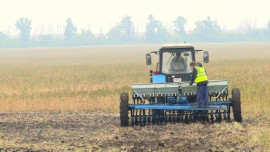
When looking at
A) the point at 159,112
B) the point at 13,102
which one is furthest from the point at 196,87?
the point at 13,102

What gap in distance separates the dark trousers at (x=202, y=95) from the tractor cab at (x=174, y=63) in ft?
5.88

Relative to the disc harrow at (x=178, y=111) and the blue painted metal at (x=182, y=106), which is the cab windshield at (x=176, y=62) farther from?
the blue painted metal at (x=182, y=106)

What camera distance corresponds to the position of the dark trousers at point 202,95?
47.1 feet

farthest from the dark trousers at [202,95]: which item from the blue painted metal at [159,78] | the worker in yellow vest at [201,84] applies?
the blue painted metal at [159,78]

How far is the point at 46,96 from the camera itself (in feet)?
80.4

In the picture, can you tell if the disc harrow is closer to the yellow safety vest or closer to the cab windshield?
the yellow safety vest

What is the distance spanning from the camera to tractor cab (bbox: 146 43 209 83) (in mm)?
16375

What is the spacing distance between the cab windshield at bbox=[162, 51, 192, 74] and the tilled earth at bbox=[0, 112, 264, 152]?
7.52 feet

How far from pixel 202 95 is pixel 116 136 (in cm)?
283

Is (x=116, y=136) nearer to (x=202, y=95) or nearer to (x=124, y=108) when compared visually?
(x=124, y=108)

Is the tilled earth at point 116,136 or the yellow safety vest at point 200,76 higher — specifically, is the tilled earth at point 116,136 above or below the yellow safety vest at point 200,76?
below

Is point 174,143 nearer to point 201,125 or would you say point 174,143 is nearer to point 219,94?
point 201,125

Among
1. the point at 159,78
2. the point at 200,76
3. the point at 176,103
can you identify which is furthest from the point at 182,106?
the point at 159,78

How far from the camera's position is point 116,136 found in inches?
510
